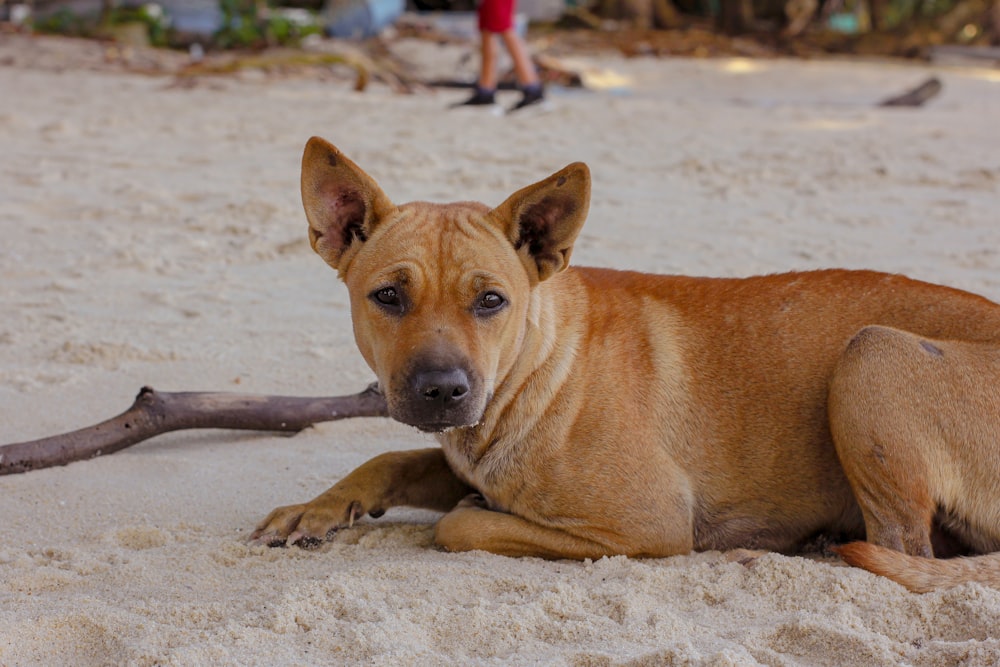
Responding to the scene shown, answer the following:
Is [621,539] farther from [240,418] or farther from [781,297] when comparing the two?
[240,418]

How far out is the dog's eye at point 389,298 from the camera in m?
3.57

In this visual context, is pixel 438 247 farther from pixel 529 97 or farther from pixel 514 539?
pixel 529 97

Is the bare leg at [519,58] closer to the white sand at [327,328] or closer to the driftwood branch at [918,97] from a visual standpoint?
the white sand at [327,328]

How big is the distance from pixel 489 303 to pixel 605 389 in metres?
0.50

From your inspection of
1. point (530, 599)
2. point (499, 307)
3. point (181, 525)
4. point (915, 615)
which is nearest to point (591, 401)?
point (499, 307)

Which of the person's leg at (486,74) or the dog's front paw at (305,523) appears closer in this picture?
the dog's front paw at (305,523)

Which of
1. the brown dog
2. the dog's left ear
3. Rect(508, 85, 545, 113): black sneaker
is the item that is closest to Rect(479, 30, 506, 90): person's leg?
Rect(508, 85, 545, 113): black sneaker

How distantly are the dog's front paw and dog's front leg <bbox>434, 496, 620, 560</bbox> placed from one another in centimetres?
36

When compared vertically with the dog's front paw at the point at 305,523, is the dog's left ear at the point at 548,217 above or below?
above

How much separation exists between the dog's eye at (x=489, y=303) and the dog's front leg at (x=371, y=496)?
773 millimetres

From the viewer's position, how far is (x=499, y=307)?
11.8 feet

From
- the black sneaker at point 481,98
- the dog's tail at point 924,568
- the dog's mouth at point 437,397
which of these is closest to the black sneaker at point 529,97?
the black sneaker at point 481,98

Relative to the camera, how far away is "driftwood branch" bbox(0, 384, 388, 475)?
13.8ft

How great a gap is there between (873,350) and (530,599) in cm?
134
